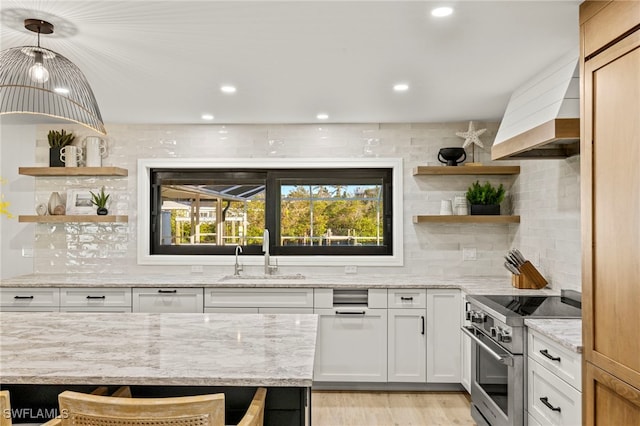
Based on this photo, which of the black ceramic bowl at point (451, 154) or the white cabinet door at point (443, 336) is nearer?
the white cabinet door at point (443, 336)

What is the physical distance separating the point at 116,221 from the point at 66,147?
2.71 ft

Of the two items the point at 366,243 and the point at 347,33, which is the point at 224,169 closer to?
the point at 366,243

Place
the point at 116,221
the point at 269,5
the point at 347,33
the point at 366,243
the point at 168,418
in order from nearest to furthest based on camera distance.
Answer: the point at 168,418
the point at 269,5
the point at 347,33
the point at 116,221
the point at 366,243

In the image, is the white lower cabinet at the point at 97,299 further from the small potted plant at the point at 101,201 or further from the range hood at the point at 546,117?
the range hood at the point at 546,117

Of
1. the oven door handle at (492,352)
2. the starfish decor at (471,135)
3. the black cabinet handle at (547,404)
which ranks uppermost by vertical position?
the starfish decor at (471,135)

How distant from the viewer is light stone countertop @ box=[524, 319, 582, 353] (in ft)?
6.77

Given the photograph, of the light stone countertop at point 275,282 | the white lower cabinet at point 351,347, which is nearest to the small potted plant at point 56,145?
Result: the light stone countertop at point 275,282

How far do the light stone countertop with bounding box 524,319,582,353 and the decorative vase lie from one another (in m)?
3.93

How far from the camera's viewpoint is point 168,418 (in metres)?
1.31

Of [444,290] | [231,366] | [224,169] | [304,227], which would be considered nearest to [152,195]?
[224,169]

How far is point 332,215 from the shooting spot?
4.55 meters

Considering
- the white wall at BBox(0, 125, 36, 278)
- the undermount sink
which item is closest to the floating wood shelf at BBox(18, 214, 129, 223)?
the white wall at BBox(0, 125, 36, 278)

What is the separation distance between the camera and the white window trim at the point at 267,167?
14.3 feet

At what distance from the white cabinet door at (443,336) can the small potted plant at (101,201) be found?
9.65 feet
